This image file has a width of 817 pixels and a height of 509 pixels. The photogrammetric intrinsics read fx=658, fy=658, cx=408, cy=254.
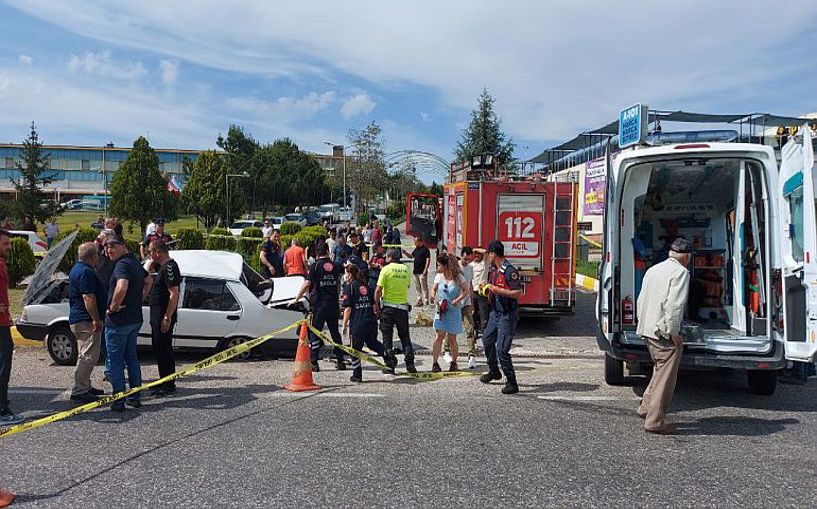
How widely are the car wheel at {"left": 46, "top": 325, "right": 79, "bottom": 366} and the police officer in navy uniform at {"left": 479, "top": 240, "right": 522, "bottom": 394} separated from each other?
218 inches

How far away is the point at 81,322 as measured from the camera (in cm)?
696

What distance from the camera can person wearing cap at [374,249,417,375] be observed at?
862 cm

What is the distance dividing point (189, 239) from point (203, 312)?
46.9 ft

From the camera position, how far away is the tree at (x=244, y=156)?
64500 mm

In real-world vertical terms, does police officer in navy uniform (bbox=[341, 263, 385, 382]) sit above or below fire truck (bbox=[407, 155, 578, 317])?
below

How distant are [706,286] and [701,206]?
109 cm

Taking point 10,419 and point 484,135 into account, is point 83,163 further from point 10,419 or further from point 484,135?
point 10,419

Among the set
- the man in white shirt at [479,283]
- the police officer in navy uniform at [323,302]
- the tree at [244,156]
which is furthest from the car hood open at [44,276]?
the tree at [244,156]

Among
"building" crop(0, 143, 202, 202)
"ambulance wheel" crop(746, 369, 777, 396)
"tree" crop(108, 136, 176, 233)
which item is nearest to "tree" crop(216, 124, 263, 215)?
"tree" crop(108, 136, 176, 233)

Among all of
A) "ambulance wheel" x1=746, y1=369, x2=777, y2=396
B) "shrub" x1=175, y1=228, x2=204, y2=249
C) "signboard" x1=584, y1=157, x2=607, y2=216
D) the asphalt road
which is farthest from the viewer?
"shrub" x1=175, y1=228, x2=204, y2=249

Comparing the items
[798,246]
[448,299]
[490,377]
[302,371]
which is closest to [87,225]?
[302,371]

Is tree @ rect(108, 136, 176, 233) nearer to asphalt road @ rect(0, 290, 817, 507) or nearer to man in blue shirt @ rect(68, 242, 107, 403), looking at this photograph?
asphalt road @ rect(0, 290, 817, 507)

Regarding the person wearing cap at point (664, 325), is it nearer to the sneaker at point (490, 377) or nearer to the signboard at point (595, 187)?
the sneaker at point (490, 377)

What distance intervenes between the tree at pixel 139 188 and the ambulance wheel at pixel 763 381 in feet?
123
